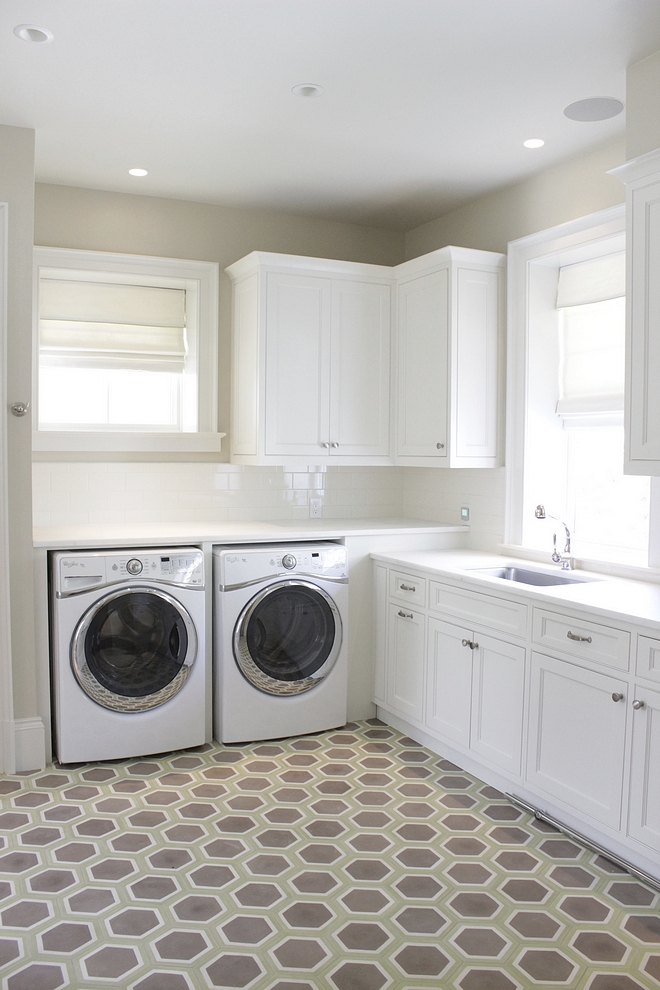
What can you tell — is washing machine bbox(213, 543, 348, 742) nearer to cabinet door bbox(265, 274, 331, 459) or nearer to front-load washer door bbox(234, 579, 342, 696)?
front-load washer door bbox(234, 579, 342, 696)

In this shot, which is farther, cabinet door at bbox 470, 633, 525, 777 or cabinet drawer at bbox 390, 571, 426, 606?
cabinet drawer at bbox 390, 571, 426, 606

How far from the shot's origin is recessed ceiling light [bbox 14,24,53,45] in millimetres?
2543

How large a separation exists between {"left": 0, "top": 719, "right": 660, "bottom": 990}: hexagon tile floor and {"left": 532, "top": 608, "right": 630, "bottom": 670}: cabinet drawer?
0.70 meters

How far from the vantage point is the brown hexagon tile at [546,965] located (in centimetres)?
214

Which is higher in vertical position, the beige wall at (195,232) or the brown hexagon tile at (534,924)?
the beige wall at (195,232)

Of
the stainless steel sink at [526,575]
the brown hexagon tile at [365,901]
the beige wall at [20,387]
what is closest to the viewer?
the brown hexagon tile at [365,901]

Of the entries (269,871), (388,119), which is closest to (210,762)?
(269,871)

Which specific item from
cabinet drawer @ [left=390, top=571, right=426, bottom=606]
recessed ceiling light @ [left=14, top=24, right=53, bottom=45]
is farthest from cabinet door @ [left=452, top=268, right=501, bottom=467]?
recessed ceiling light @ [left=14, top=24, right=53, bottom=45]

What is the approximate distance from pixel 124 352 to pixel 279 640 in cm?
175

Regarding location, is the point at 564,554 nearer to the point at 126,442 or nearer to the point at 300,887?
the point at 300,887

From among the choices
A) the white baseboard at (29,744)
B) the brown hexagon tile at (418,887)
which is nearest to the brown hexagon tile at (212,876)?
the brown hexagon tile at (418,887)

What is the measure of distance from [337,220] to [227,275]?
779mm

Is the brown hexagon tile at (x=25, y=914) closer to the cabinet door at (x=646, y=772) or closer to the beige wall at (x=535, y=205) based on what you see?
the cabinet door at (x=646, y=772)

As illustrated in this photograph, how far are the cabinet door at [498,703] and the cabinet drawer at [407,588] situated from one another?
1.47 ft
